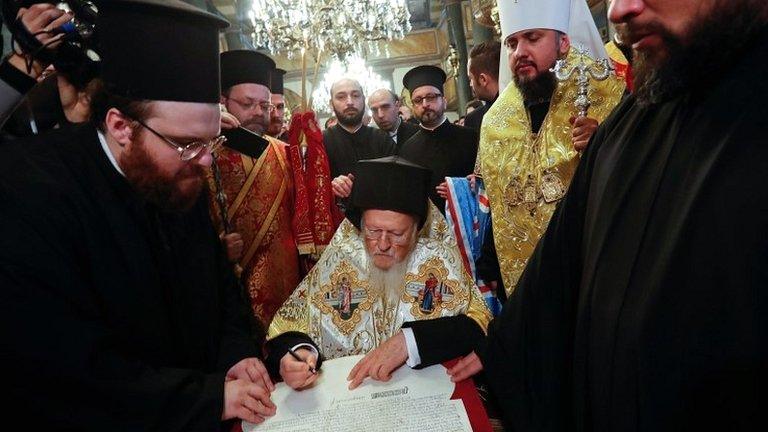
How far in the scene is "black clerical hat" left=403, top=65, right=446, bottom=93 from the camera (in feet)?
16.0

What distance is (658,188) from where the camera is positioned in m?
1.16

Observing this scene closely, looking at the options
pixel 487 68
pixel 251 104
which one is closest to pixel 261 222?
pixel 251 104

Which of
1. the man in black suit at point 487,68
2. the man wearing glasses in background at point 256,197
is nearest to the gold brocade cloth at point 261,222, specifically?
the man wearing glasses in background at point 256,197

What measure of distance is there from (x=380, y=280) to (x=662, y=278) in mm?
1465

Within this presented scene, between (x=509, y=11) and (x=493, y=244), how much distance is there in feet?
4.58

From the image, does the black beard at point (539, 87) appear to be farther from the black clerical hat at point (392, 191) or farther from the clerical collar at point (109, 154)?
the clerical collar at point (109, 154)

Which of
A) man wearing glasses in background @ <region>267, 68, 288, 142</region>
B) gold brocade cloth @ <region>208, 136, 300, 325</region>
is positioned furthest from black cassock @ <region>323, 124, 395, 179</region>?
gold brocade cloth @ <region>208, 136, 300, 325</region>

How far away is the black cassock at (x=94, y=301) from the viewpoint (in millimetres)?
1348

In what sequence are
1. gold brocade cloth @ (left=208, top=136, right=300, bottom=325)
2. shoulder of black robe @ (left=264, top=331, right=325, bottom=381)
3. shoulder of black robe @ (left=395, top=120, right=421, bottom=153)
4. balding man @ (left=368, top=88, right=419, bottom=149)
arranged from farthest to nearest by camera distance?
shoulder of black robe @ (left=395, top=120, right=421, bottom=153)
balding man @ (left=368, top=88, right=419, bottom=149)
gold brocade cloth @ (left=208, top=136, right=300, bottom=325)
shoulder of black robe @ (left=264, top=331, right=325, bottom=381)

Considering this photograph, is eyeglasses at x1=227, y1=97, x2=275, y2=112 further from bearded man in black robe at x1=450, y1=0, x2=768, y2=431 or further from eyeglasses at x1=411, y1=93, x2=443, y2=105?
bearded man in black robe at x1=450, y1=0, x2=768, y2=431

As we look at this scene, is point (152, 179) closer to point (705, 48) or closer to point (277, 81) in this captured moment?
point (705, 48)

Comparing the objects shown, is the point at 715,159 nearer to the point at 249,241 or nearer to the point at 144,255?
the point at 144,255

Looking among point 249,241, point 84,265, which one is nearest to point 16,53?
point 84,265

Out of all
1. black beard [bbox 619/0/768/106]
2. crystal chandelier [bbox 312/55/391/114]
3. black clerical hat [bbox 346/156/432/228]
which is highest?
crystal chandelier [bbox 312/55/391/114]
